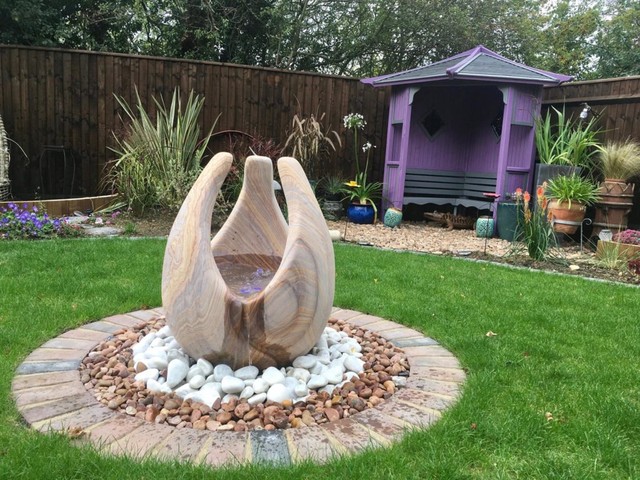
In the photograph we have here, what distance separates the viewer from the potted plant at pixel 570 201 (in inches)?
237

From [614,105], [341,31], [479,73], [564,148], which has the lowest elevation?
[564,148]

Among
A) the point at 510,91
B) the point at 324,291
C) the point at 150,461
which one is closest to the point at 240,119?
the point at 510,91

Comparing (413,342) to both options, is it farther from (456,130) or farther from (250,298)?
(456,130)

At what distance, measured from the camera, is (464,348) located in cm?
265

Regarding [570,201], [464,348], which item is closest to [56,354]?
[464,348]

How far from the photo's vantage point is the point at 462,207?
→ 8.53 metres

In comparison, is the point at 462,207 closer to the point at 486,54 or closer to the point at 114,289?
the point at 486,54

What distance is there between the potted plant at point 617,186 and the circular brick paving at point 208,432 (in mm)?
4612

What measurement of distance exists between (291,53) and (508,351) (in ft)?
34.3

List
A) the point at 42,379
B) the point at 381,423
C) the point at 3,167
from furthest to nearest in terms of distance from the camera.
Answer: the point at 3,167, the point at 42,379, the point at 381,423

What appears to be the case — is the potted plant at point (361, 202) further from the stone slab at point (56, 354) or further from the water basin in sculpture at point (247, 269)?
the stone slab at point (56, 354)

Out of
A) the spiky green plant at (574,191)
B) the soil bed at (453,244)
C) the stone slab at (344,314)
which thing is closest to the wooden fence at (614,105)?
the spiky green plant at (574,191)

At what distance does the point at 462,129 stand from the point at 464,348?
6.48 metres

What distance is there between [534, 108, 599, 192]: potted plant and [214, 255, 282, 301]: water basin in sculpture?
16.5ft
